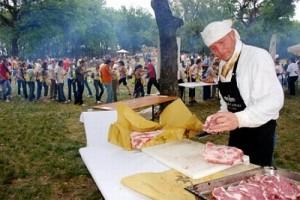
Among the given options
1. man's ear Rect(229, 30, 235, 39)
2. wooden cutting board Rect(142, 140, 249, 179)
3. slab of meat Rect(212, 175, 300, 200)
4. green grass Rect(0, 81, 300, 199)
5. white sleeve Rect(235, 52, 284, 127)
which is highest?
man's ear Rect(229, 30, 235, 39)

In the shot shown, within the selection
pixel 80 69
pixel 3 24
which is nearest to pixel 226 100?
pixel 80 69

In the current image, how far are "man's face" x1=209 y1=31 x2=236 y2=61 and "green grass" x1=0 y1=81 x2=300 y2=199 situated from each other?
8.27 ft

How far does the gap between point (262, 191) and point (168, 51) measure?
7652 mm

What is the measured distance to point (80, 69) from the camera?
40.9 feet

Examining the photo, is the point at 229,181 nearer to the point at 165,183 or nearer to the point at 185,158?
the point at 165,183

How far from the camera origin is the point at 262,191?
151 centimetres

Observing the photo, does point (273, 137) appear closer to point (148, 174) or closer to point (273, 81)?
point (273, 81)

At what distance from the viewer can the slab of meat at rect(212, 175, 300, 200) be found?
145 cm

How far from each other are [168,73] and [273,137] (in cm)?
652

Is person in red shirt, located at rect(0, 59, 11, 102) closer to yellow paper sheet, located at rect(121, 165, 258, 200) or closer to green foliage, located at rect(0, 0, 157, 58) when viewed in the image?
yellow paper sheet, located at rect(121, 165, 258, 200)

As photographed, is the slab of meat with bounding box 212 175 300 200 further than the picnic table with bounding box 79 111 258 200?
No

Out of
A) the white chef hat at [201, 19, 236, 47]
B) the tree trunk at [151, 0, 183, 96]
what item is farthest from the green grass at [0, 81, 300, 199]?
the white chef hat at [201, 19, 236, 47]

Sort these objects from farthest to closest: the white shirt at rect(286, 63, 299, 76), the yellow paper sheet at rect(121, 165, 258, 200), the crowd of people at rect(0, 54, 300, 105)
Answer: the white shirt at rect(286, 63, 299, 76), the crowd of people at rect(0, 54, 300, 105), the yellow paper sheet at rect(121, 165, 258, 200)

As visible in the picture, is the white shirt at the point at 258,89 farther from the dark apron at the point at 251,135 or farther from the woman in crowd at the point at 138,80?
the woman in crowd at the point at 138,80
